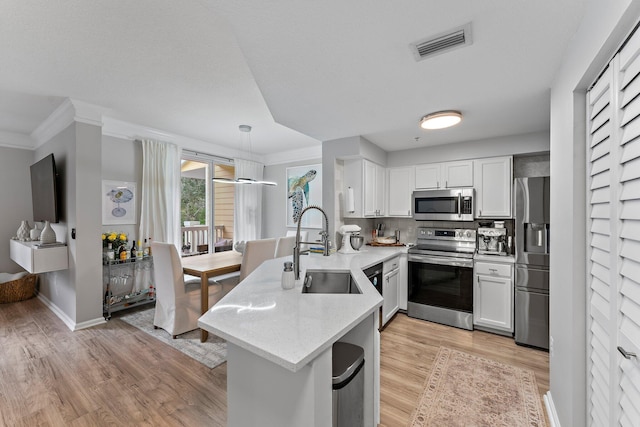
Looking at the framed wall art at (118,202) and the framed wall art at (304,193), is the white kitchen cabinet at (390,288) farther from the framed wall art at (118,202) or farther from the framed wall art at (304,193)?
the framed wall art at (118,202)

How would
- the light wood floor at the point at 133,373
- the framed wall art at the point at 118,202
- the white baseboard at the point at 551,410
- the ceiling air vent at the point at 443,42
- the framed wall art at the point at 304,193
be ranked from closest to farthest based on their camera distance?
the ceiling air vent at the point at 443,42
the white baseboard at the point at 551,410
the light wood floor at the point at 133,373
the framed wall art at the point at 118,202
the framed wall art at the point at 304,193

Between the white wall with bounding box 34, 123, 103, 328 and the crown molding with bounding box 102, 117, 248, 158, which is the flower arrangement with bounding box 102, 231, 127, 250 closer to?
the white wall with bounding box 34, 123, 103, 328

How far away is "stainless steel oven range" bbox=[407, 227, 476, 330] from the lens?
10.2 ft

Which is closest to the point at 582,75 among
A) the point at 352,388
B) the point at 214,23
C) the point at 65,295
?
the point at 352,388

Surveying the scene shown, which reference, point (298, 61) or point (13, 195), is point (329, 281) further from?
point (13, 195)

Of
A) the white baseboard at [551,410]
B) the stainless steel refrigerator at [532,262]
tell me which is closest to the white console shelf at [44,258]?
the white baseboard at [551,410]

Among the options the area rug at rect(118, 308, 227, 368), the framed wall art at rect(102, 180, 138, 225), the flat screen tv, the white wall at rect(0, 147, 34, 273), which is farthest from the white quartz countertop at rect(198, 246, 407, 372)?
the white wall at rect(0, 147, 34, 273)

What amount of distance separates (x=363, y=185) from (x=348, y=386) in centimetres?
256

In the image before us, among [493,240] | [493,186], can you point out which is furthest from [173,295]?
[493,186]

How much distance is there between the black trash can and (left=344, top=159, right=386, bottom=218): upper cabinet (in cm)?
228

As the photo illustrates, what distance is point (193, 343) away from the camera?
2781mm

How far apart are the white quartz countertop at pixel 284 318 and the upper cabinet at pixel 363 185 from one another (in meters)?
1.77

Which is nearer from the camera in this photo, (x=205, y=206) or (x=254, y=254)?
(x=254, y=254)

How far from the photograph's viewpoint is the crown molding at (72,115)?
9.82ft
